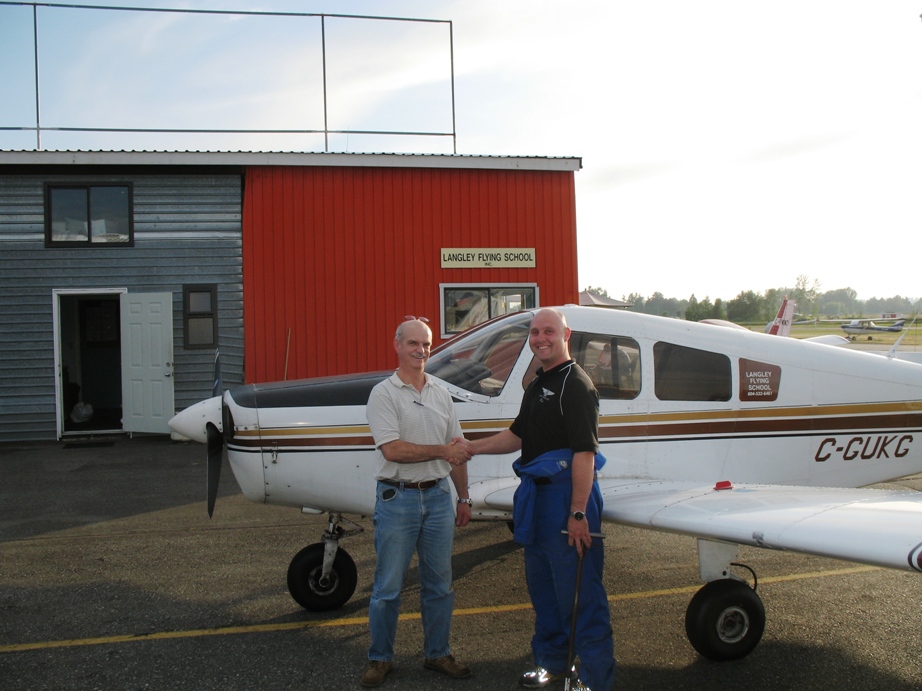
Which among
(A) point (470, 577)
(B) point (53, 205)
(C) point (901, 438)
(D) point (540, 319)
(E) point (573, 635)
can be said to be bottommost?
(A) point (470, 577)

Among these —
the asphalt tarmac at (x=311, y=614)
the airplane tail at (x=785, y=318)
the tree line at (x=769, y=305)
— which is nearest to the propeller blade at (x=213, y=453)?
the asphalt tarmac at (x=311, y=614)

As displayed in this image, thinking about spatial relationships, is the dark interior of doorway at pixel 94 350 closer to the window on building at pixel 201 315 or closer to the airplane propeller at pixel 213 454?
the window on building at pixel 201 315

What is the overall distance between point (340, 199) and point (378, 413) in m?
9.24

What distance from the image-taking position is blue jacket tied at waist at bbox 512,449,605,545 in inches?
128

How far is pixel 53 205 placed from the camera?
11.8 metres

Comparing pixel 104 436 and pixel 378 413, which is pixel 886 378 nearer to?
pixel 378 413

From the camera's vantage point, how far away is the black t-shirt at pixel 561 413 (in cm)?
320

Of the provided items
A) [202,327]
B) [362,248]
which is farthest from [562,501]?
[202,327]

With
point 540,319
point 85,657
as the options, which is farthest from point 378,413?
point 85,657

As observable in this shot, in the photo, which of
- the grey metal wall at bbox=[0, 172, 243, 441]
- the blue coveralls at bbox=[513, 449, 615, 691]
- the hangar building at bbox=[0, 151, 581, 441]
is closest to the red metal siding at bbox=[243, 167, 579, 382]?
the hangar building at bbox=[0, 151, 581, 441]

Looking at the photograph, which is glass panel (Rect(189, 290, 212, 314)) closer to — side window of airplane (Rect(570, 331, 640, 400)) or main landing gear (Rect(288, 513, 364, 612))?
main landing gear (Rect(288, 513, 364, 612))

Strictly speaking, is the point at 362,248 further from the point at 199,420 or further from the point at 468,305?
the point at 199,420

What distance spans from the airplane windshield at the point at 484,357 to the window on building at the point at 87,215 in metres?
8.89

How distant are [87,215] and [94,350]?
4.41m
